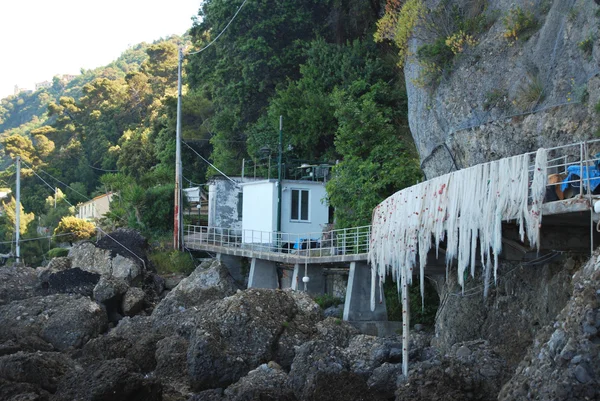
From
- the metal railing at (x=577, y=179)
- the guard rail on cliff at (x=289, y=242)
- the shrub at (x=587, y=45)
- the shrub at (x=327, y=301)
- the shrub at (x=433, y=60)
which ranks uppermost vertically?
the shrub at (x=433, y=60)

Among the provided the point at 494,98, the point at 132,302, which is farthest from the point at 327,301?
the point at 494,98

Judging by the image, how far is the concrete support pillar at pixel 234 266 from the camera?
3672 cm

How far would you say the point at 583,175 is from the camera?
43.0 ft

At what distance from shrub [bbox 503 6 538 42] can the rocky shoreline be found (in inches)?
359

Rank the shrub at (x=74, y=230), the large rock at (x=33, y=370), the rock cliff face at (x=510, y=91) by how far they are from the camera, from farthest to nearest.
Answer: the shrub at (x=74, y=230), the rock cliff face at (x=510, y=91), the large rock at (x=33, y=370)

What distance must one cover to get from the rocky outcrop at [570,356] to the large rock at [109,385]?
9.22 meters

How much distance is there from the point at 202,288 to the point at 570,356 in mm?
24904

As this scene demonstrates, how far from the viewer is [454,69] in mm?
26109

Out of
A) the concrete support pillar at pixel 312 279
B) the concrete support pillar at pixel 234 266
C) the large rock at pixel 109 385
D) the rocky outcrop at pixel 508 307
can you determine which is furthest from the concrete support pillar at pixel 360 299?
the concrete support pillar at pixel 234 266

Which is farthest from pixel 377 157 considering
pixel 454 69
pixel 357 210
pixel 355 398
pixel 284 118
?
pixel 355 398

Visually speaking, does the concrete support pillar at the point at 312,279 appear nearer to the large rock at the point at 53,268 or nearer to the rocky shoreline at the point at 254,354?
the rocky shoreline at the point at 254,354

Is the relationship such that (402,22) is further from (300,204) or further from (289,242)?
(289,242)

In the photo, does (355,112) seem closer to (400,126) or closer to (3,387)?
(400,126)

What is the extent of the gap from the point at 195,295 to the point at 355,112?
32.6 feet
